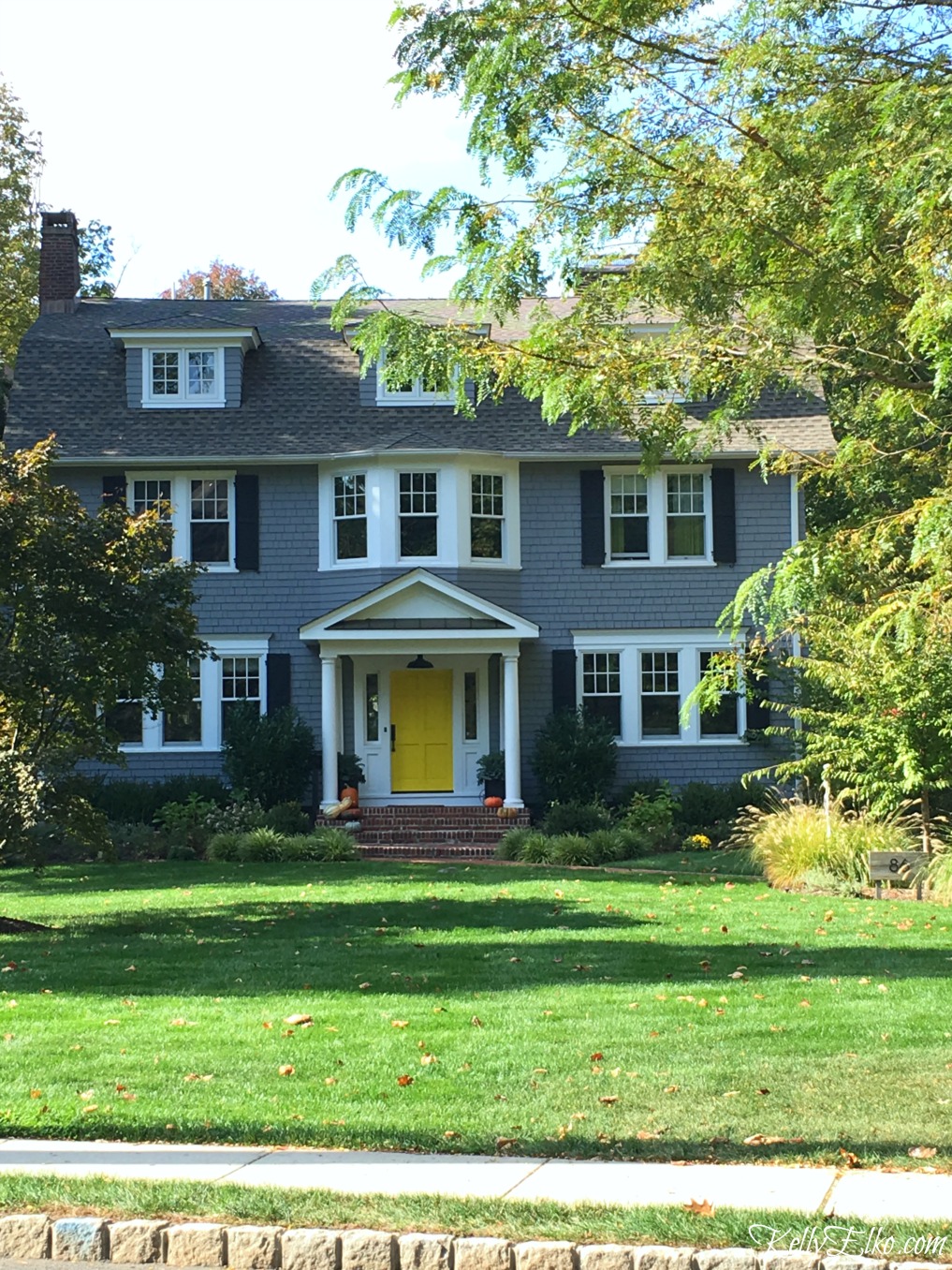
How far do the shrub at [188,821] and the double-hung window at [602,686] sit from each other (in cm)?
662

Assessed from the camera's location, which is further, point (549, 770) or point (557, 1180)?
point (549, 770)

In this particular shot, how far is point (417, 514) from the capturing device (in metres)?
24.5

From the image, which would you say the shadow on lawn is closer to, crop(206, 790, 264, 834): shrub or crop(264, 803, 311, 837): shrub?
crop(206, 790, 264, 834): shrub

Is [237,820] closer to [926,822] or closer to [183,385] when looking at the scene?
[183,385]

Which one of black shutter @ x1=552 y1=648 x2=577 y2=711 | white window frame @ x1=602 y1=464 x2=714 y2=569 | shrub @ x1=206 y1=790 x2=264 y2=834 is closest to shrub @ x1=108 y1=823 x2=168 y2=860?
shrub @ x1=206 y1=790 x2=264 y2=834

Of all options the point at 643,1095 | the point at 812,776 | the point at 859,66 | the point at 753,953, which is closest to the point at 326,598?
the point at 812,776

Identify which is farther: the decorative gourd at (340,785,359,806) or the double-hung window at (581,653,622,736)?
the double-hung window at (581,653,622,736)

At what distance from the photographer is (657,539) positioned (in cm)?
2478

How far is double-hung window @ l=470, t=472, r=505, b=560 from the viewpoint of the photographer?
24703 millimetres

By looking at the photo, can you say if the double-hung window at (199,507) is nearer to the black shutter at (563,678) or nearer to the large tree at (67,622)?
the black shutter at (563,678)

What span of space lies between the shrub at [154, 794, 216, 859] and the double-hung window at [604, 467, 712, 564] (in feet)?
26.6

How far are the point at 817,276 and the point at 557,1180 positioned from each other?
5.68 m

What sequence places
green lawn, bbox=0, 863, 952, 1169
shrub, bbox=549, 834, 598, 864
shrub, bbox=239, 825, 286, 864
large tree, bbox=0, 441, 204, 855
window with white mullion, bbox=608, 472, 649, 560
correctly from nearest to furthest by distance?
green lawn, bbox=0, 863, 952, 1169
large tree, bbox=0, 441, 204, 855
shrub, bbox=549, 834, 598, 864
shrub, bbox=239, 825, 286, 864
window with white mullion, bbox=608, 472, 649, 560

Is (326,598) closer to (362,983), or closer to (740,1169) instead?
(362,983)
